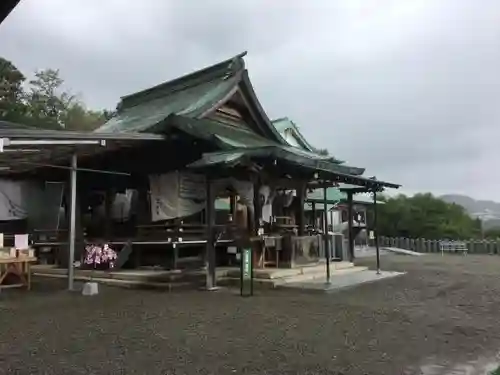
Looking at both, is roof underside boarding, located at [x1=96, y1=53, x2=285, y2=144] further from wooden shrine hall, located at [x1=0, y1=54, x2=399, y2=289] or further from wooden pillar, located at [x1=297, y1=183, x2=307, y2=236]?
wooden pillar, located at [x1=297, y1=183, x2=307, y2=236]

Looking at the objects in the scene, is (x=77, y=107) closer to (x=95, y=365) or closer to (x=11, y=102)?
(x=11, y=102)

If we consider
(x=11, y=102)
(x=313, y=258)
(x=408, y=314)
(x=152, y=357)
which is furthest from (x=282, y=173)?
(x=11, y=102)

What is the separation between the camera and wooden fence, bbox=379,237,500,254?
992 inches

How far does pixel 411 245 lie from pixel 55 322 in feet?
81.7

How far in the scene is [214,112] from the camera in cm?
1224

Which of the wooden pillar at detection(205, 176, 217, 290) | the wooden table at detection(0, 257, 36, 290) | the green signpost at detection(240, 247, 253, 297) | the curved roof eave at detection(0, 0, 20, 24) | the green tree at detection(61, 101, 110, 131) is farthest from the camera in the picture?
the green tree at detection(61, 101, 110, 131)

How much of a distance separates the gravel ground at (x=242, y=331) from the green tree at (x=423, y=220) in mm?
22746

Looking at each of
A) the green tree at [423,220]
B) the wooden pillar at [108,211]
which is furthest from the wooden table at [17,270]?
the green tree at [423,220]

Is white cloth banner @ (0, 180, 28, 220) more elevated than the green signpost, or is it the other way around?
white cloth banner @ (0, 180, 28, 220)

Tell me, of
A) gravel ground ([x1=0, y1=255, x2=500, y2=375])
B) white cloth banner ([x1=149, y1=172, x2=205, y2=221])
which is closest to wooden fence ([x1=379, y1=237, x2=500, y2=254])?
gravel ground ([x1=0, y1=255, x2=500, y2=375])

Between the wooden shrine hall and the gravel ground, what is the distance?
1732 millimetres

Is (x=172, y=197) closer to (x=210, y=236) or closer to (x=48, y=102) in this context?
(x=210, y=236)

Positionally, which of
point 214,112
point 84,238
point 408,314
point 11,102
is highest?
point 11,102

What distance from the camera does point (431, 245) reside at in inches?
1077
